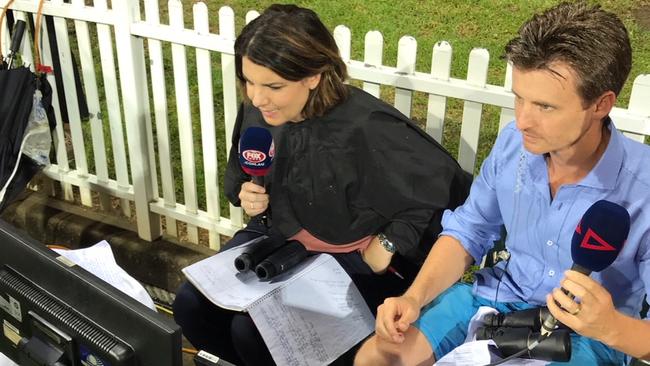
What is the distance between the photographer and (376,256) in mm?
2684

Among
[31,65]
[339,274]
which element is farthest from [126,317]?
[31,65]

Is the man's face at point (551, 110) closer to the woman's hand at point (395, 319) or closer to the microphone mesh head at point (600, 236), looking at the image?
the microphone mesh head at point (600, 236)

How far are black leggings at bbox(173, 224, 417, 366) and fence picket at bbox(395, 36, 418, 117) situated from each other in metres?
0.63

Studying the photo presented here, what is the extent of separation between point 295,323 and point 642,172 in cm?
115

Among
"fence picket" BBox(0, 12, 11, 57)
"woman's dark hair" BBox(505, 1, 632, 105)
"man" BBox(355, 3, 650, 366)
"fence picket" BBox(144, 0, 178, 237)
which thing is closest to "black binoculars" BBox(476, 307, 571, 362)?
"man" BBox(355, 3, 650, 366)

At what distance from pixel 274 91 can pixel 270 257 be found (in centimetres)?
58

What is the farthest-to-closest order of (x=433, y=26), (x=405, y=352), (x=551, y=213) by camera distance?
(x=433, y=26) → (x=405, y=352) → (x=551, y=213)

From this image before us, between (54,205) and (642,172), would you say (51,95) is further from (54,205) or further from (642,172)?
(642,172)

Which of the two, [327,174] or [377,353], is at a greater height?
[327,174]

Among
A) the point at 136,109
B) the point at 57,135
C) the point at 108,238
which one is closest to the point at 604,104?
the point at 136,109

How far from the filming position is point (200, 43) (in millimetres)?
3340

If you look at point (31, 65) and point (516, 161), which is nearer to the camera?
point (516, 161)

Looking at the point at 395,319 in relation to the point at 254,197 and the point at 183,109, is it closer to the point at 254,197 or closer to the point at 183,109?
the point at 254,197

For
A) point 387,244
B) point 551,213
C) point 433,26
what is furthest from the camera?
point 433,26
